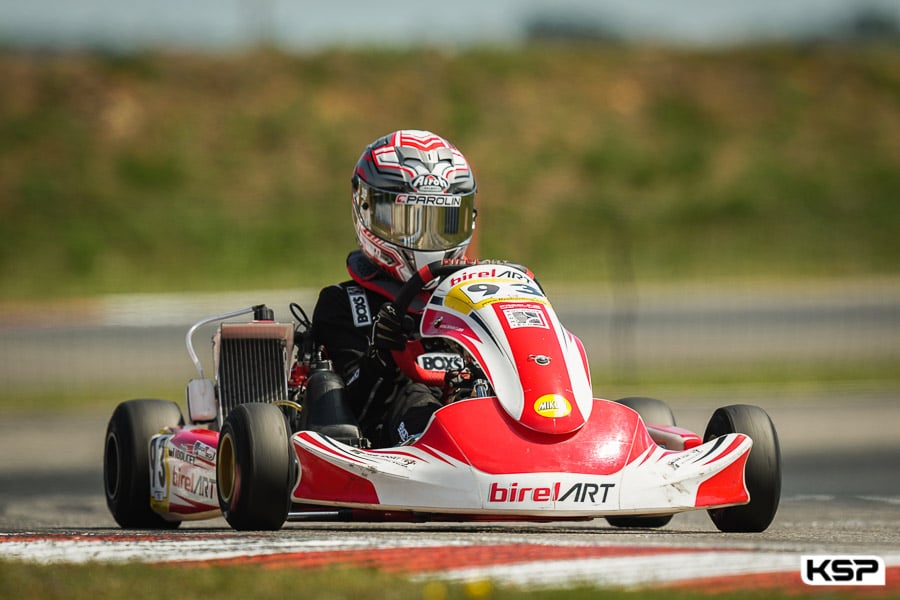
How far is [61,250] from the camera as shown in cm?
2645

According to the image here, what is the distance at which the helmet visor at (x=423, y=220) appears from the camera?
6812 millimetres

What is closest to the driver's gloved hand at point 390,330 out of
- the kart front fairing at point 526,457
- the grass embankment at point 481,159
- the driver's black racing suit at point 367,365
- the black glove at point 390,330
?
the black glove at point 390,330

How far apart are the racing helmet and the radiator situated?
2.05 feet

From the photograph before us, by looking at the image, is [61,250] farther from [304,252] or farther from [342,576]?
[342,576]

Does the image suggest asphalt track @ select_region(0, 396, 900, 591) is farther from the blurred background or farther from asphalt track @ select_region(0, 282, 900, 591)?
the blurred background

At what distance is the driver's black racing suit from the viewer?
6.14m

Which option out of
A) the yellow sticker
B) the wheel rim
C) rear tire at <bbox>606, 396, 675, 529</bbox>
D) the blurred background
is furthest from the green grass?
the blurred background

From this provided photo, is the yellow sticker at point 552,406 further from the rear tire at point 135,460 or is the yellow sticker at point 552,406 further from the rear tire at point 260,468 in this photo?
the rear tire at point 135,460

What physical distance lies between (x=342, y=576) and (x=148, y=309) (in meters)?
16.9

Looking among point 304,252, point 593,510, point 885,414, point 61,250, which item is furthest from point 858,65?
point 593,510

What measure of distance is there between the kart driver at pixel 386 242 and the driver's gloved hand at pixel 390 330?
0.29ft

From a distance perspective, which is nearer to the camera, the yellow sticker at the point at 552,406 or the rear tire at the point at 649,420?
the yellow sticker at the point at 552,406

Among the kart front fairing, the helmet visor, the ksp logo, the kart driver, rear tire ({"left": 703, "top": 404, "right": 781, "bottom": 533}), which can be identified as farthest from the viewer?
the helmet visor

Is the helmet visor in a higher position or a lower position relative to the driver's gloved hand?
higher
